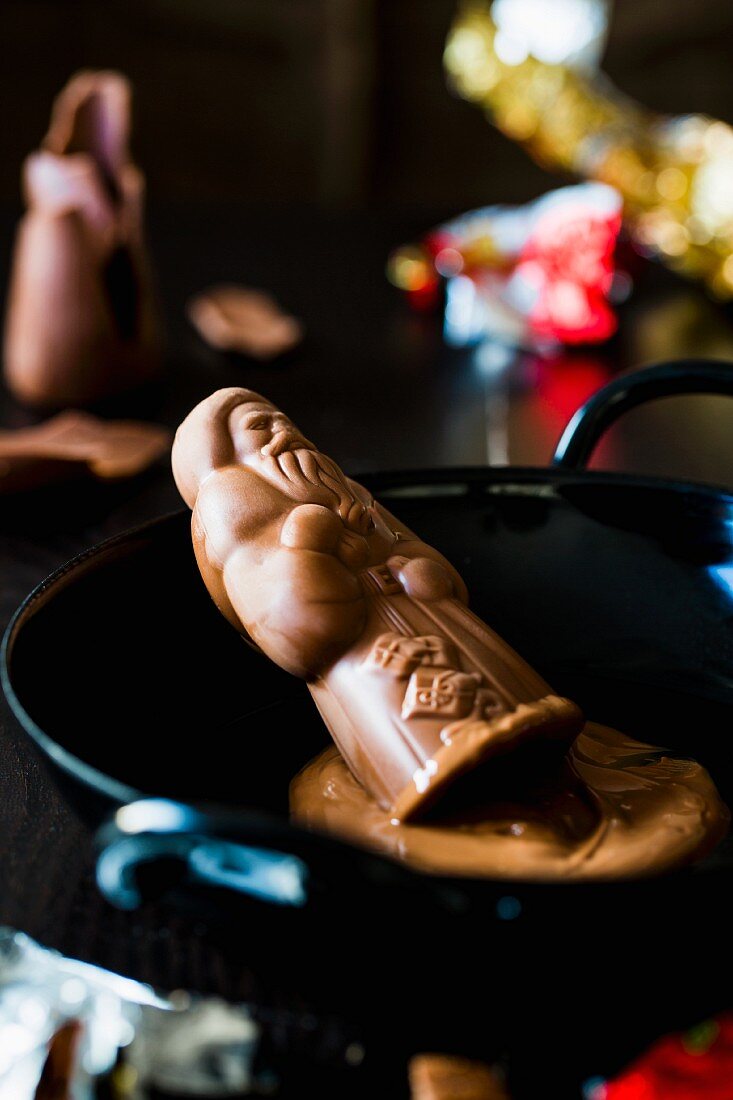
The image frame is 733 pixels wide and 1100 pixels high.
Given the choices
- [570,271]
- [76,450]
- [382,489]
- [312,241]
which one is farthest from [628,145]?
[382,489]

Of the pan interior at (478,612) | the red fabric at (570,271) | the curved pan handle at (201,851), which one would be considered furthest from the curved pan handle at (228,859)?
the red fabric at (570,271)

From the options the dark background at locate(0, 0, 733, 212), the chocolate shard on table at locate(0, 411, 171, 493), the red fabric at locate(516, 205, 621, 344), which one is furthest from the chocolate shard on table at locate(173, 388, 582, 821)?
the dark background at locate(0, 0, 733, 212)

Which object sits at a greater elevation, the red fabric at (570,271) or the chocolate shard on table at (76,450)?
the red fabric at (570,271)

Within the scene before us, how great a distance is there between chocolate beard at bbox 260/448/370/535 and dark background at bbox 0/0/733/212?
197 centimetres

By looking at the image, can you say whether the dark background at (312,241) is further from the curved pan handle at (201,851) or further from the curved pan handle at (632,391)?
the curved pan handle at (632,391)

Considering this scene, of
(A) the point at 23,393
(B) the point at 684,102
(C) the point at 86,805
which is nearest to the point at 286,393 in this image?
(A) the point at 23,393

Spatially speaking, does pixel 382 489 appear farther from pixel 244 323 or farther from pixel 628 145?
pixel 628 145

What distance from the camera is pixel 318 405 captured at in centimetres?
95

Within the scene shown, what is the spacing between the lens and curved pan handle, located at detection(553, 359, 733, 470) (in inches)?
21.4

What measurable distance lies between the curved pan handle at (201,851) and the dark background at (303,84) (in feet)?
6.97

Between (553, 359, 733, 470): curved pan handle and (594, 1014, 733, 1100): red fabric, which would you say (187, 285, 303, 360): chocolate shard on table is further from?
(594, 1014, 733, 1100): red fabric

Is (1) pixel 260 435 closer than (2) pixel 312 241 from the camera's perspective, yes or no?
Yes

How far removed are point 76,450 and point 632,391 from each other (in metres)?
0.41

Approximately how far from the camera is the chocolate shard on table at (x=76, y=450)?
2.56 feet
